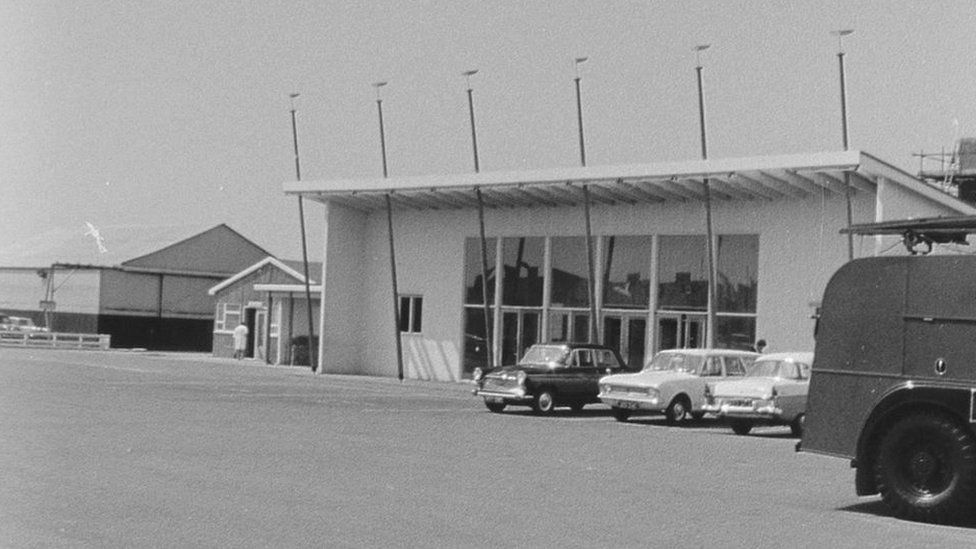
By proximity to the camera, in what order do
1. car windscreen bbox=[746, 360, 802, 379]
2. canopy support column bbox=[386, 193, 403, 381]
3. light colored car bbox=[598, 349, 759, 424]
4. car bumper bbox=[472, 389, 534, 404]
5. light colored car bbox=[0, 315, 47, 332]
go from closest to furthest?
car windscreen bbox=[746, 360, 802, 379] → light colored car bbox=[598, 349, 759, 424] → car bumper bbox=[472, 389, 534, 404] → canopy support column bbox=[386, 193, 403, 381] → light colored car bbox=[0, 315, 47, 332]

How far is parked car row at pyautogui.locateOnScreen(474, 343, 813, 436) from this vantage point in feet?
81.3

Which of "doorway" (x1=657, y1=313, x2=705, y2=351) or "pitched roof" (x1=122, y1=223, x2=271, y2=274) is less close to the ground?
"pitched roof" (x1=122, y1=223, x2=271, y2=274)

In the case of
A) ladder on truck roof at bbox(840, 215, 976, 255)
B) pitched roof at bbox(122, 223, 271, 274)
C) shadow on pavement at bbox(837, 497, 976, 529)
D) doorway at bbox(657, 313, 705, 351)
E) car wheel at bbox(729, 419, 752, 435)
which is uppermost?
pitched roof at bbox(122, 223, 271, 274)

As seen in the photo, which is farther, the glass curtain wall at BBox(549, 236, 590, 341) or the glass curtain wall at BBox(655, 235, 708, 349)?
the glass curtain wall at BBox(549, 236, 590, 341)

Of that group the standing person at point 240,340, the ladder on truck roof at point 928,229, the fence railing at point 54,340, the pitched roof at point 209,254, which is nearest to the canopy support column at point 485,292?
the standing person at point 240,340

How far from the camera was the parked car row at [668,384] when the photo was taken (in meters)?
24.8

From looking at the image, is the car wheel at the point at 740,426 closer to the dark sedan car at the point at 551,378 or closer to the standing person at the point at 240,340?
the dark sedan car at the point at 551,378

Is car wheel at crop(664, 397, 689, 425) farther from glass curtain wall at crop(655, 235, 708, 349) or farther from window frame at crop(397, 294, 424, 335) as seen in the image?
window frame at crop(397, 294, 424, 335)

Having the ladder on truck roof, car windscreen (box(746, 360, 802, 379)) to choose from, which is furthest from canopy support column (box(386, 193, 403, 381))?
the ladder on truck roof

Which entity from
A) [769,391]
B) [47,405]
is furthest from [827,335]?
[47,405]

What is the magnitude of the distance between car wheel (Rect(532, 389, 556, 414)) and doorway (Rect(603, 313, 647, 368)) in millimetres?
10073

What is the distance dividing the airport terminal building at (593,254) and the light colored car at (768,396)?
595 cm

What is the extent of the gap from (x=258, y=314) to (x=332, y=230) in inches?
543

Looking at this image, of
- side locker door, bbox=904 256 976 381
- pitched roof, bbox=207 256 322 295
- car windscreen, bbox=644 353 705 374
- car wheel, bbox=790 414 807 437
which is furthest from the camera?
pitched roof, bbox=207 256 322 295
